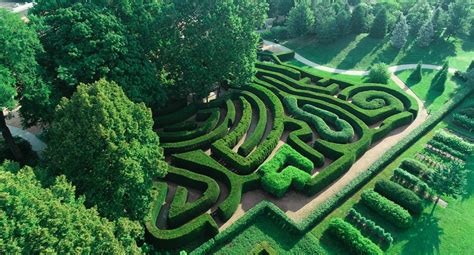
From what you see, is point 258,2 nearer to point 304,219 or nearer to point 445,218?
point 304,219

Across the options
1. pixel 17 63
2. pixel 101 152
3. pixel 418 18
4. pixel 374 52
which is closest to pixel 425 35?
pixel 418 18

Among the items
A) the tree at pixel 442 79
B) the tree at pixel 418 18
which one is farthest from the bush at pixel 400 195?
the tree at pixel 418 18

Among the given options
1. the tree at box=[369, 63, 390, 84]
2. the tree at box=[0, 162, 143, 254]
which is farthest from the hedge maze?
the tree at box=[0, 162, 143, 254]

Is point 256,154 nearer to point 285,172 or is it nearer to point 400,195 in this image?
point 285,172

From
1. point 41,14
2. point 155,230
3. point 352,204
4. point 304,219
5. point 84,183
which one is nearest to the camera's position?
point 84,183

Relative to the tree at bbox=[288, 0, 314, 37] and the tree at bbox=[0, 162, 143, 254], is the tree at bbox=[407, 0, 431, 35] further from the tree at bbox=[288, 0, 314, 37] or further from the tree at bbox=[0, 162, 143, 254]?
the tree at bbox=[0, 162, 143, 254]

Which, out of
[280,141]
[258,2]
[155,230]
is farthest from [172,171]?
[258,2]
